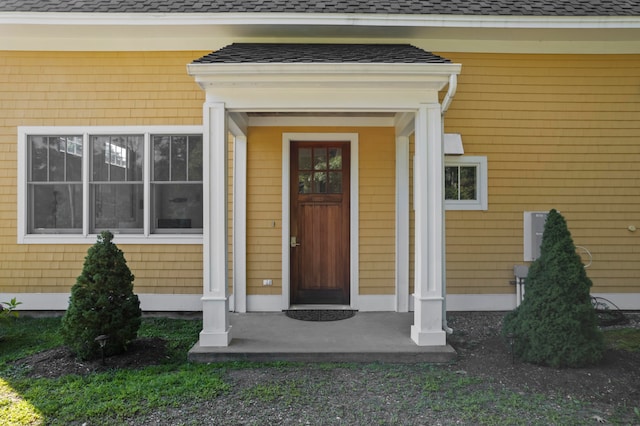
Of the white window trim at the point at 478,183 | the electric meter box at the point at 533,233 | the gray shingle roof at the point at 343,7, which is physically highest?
the gray shingle roof at the point at 343,7

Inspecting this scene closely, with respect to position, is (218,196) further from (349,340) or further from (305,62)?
(349,340)

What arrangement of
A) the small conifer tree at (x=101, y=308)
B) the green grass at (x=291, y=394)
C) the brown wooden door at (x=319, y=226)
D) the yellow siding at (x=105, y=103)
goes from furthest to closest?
the brown wooden door at (x=319, y=226) < the yellow siding at (x=105, y=103) < the small conifer tree at (x=101, y=308) < the green grass at (x=291, y=394)

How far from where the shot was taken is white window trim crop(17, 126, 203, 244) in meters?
5.73

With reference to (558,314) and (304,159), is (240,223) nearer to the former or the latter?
(304,159)

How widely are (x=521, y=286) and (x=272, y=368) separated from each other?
365 centimetres

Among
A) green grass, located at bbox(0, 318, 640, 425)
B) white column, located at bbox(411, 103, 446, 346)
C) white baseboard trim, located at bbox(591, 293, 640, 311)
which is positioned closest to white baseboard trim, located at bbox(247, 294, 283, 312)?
green grass, located at bbox(0, 318, 640, 425)

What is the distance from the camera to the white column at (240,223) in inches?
223

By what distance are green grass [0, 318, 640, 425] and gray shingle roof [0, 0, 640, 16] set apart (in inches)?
164

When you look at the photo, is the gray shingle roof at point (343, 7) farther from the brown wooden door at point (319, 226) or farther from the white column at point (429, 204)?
the white column at point (429, 204)

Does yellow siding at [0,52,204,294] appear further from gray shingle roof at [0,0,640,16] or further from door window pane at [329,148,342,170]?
door window pane at [329,148,342,170]

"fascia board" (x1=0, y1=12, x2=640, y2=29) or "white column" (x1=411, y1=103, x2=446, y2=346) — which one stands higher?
"fascia board" (x1=0, y1=12, x2=640, y2=29)

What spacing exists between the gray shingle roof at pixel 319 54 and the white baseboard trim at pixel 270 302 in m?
3.01

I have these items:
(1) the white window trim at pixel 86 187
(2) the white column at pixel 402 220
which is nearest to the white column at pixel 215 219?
(1) the white window trim at pixel 86 187

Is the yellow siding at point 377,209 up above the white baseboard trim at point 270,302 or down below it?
above
